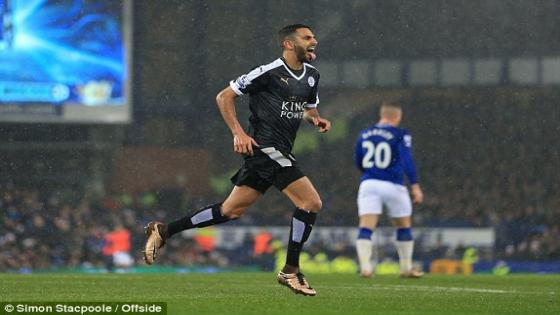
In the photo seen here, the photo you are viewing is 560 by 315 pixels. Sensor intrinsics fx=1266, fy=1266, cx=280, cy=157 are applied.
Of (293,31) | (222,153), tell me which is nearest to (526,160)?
(222,153)

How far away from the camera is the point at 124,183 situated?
20.1 meters

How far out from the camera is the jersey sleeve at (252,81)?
875cm

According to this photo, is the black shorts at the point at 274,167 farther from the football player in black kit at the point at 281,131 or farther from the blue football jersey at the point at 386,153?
the blue football jersey at the point at 386,153

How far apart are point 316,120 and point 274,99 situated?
Result: 460 millimetres

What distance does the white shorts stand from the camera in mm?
12953

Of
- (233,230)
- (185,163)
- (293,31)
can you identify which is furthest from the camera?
(185,163)

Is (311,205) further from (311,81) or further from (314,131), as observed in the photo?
(314,131)

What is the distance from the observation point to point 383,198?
1300cm

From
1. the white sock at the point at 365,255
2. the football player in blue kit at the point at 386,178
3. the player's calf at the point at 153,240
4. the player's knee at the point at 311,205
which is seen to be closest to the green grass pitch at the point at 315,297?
the player's calf at the point at 153,240

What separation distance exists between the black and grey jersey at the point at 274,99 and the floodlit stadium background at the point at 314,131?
32.3 feet

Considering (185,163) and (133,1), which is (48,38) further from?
(185,163)

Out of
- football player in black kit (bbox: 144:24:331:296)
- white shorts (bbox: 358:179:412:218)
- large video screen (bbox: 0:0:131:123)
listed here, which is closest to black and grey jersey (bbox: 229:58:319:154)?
football player in black kit (bbox: 144:24:331:296)

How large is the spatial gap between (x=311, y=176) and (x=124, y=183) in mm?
3005

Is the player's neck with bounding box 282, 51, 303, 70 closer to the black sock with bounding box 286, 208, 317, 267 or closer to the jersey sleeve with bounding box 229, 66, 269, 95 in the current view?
the jersey sleeve with bounding box 229, 66, 269, 95
